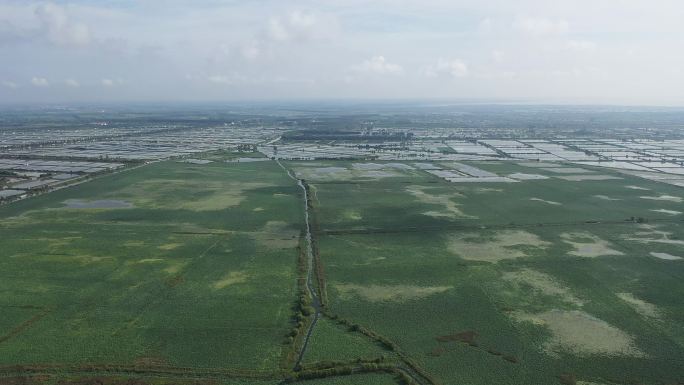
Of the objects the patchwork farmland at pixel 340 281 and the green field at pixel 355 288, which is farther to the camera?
the green field at pixel 355 288

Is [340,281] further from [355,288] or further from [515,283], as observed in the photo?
[515,283]

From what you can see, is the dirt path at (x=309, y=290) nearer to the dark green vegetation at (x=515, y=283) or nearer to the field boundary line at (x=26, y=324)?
the dark green vegetation at (x=515, y=283)

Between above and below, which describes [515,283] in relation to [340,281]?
below

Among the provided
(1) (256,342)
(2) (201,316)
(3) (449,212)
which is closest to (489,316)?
(1) (256,342)

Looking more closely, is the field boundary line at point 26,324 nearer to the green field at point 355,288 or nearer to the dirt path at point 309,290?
the green field at point 355,288

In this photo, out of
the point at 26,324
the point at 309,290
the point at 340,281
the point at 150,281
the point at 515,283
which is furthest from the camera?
the point at 340,281

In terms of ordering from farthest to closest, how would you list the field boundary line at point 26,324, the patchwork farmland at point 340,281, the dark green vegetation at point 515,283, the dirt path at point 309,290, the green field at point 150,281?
the field boundary line at point 26,324
the dirt path at point 309,290
the green field at point 150,281
the dark green vegetation at point 515,283
the patchwork farmland at point 340,281

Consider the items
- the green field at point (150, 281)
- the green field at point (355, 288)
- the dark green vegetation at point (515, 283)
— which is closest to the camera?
the green field at point (355, 288)

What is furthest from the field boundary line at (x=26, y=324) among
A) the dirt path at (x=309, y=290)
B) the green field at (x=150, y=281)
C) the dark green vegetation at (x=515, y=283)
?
the dark green vegetation at (x=515, y=283)

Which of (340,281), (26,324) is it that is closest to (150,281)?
(26,324)
